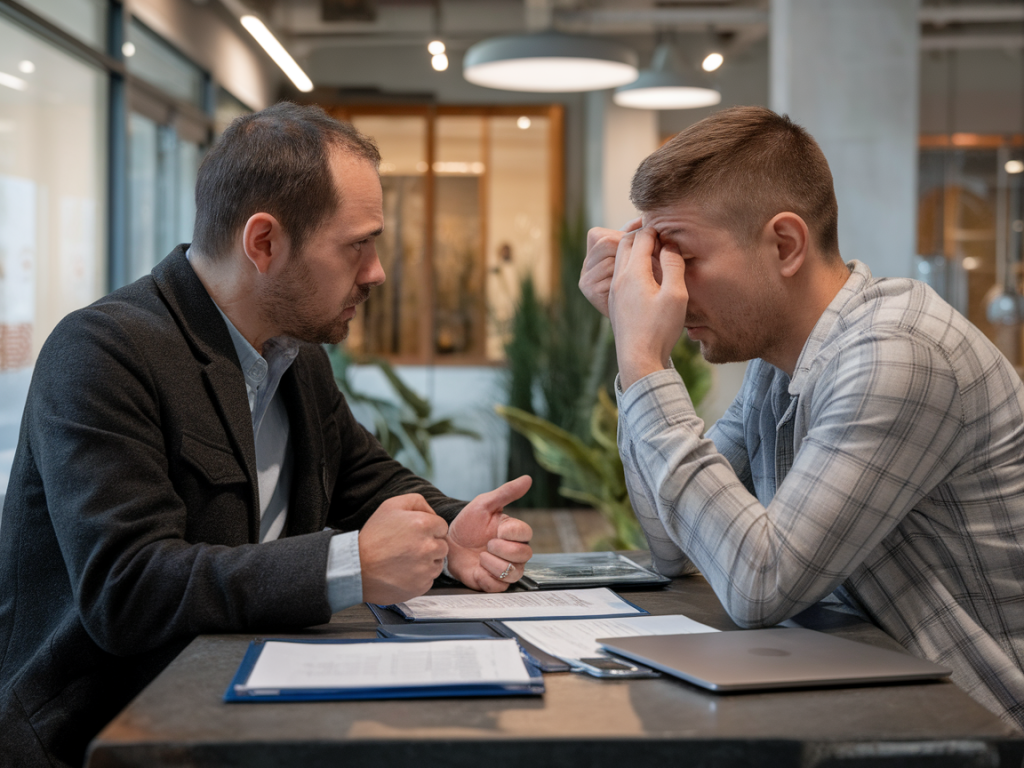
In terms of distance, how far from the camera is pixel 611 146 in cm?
827

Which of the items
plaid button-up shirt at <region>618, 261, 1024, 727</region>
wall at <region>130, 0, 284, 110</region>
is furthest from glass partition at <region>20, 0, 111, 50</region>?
plaid button-up shirt at <region>618, 261, 1024, 727</region>

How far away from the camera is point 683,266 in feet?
5.28

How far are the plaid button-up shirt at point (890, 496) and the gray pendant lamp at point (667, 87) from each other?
17.5 ft

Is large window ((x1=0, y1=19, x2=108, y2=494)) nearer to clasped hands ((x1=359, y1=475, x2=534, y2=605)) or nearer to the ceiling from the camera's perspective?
the ceiling

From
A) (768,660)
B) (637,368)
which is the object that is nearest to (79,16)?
(637,368)

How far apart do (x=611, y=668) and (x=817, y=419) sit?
0.52 m

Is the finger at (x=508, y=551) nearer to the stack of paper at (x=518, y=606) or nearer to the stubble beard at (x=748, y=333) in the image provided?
the stack of paper at (x=518, y=606)

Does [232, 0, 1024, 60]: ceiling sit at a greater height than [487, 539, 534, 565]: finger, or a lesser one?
greater

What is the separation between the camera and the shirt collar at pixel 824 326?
1567mm

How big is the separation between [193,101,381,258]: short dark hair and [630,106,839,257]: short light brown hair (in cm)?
55

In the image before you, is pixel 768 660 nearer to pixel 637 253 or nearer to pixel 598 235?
pixel 637 253

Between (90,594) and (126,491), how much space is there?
0.45 feet

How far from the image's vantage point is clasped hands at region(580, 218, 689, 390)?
1516 mm

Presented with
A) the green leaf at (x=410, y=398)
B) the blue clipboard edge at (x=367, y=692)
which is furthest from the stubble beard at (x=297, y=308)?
the green leaf at (x=410, y=398)
